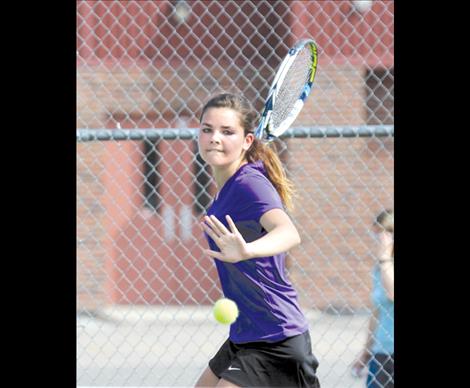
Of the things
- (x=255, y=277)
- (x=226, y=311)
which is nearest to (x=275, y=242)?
(x=255, y=277)

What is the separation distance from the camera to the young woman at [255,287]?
345 cm

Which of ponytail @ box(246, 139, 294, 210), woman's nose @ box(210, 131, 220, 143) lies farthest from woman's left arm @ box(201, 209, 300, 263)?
woman's nose @ box(210, 131, 220, 143)

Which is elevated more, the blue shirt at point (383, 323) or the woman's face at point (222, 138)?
the woman's face at point (222, 138)

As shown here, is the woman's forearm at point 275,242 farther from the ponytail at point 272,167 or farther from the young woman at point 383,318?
the young woman at point 383,318

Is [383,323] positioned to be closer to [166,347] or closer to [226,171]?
[226,171]

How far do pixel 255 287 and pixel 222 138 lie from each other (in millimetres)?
586

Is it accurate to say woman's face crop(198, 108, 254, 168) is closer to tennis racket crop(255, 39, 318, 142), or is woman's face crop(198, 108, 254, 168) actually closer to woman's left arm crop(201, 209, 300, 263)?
tennis racket crop(255, 39, 318, 142)

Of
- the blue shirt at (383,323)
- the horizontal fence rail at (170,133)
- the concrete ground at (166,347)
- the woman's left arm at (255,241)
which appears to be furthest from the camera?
the concrete ground at (166,347)

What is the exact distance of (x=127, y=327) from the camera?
32.6 ft

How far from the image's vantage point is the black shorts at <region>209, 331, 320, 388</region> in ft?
11.4

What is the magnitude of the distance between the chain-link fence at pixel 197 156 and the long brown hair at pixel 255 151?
5.64 m

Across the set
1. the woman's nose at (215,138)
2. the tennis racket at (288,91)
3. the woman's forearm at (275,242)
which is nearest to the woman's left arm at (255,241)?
the woman's forearm at (275,242)

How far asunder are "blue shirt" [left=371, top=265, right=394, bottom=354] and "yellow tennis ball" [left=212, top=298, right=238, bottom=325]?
184 centimetres

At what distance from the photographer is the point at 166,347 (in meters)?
7.44
